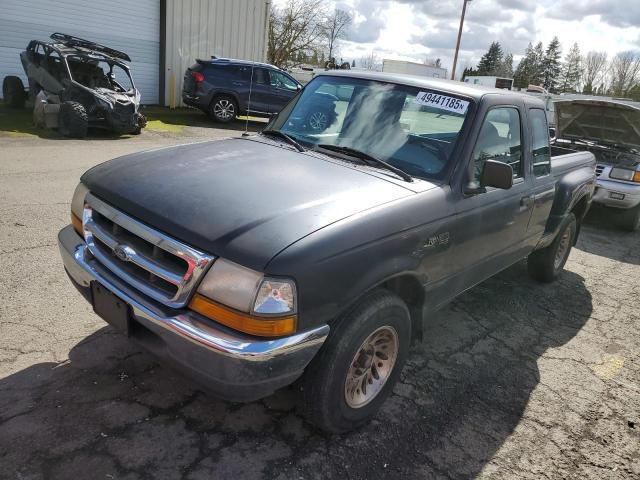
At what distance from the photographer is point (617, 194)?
7.71 meters

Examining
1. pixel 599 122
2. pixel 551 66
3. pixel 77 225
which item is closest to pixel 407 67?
pixel 599 122

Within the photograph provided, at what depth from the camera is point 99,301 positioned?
2629 millimetres

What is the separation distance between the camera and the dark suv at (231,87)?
14461mm

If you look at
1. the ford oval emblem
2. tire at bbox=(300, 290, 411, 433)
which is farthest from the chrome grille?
tire at bbox=(300, 290, 411, 433)

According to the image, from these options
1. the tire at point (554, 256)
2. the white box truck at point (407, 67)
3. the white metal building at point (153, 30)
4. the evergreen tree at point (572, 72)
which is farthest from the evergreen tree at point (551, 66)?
the tire at point (554, 256)

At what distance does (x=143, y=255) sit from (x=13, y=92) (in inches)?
512

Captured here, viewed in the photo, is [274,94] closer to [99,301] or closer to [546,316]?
[546,316]

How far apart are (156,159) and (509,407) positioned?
8.95 feet

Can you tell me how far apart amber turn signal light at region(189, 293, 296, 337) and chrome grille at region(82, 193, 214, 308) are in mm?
114

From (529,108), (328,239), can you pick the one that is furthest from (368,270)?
→ (529,108)

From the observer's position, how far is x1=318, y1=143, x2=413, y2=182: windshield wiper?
302cm

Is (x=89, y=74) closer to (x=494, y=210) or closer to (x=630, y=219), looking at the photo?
(x=494, y=210)

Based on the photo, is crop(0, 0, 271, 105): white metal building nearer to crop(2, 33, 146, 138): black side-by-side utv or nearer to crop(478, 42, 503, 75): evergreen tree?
crop(2, 33, 146, 138): black side-by-side utv

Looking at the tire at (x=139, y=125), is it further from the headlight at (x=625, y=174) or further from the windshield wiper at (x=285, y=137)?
the headlight at (x=625, y=174)
